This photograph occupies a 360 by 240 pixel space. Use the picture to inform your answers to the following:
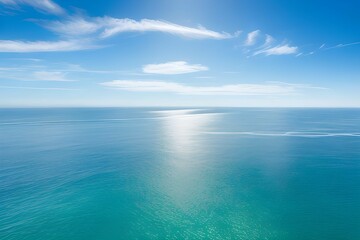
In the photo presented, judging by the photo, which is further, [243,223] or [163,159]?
[163,159]

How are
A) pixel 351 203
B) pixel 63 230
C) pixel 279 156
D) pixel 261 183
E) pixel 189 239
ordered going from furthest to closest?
1. pixel 279 156
2. pixel 261 183
3. pixel 351 203
4. pixel 63 230
5. pixel 189 239

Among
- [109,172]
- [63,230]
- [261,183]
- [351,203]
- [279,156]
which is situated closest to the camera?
[63,230]

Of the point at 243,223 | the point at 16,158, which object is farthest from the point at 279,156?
the point at 16,158

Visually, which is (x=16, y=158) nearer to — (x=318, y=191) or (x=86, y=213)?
(x=86, y=213)

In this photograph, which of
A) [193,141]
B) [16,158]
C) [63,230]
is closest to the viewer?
[63,230]

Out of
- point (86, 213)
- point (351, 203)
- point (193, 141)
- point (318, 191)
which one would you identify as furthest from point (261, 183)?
point (193, 141)

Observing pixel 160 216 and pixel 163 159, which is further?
pixel 163 159

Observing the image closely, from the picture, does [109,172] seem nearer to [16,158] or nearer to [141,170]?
[141,170]

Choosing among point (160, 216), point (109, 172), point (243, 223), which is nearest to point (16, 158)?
point (109, 172)

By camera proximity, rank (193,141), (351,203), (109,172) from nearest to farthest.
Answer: (351,203)
(109,172)
(193,141)
